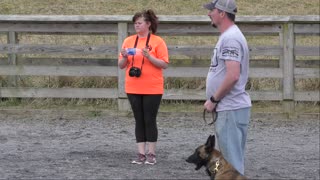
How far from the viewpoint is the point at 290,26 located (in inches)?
383

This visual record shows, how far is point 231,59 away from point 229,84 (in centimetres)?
17

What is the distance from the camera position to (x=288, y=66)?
385 inches

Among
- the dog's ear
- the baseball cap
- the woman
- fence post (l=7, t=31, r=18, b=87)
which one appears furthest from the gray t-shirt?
fence post (l=7, t=31, r=18, b=87)

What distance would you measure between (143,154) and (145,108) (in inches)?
20.0

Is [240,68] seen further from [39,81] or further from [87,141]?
[39,81]

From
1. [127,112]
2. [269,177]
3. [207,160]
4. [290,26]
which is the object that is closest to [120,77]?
[127,112]

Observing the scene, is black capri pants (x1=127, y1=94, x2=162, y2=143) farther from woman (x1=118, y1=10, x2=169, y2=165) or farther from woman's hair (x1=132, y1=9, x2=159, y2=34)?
woman's hair (x1=132, y1=9, x2=159, y2=34)

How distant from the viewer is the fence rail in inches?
386

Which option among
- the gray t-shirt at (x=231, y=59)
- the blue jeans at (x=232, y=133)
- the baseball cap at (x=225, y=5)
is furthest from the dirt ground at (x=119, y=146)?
→ the baseball cap at (x=225, y=5)

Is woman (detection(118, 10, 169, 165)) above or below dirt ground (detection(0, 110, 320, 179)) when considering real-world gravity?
above

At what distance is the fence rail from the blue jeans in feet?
→ 16.6

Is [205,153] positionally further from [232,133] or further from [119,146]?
[119,146]

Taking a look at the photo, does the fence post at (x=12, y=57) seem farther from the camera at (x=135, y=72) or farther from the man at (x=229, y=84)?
the man at (x=229, y=84)

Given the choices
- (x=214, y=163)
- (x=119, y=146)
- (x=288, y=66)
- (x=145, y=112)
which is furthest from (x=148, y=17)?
(x=288, y=66)
